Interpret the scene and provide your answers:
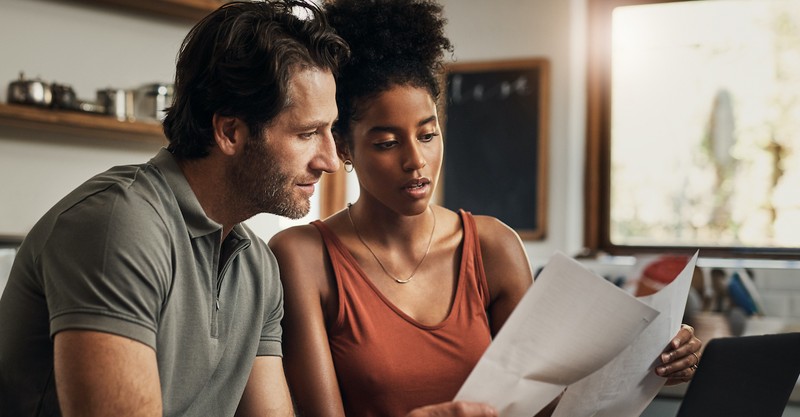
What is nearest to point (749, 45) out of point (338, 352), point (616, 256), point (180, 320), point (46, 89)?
point (616, 256)

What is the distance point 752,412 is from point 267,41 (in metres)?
0.71

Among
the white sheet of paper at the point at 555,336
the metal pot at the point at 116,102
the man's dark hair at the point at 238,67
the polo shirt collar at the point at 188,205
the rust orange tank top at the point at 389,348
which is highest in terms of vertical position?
the metal pot at the point at 116,102

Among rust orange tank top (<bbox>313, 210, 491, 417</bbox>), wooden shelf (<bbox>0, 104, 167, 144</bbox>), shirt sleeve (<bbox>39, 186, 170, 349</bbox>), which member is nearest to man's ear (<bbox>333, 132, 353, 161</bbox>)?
rust orange tank top (<bbox>313, 210, 491, 417</bbox>)

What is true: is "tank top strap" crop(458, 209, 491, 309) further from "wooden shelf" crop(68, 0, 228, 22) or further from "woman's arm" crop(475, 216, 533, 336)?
"wooden shelf" crop(68, 0, 228, 22)

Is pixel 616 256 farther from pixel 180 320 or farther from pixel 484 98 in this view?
pixel 180 320

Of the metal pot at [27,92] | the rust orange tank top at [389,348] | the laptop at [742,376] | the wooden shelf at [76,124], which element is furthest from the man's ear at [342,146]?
the metal pot at [27,92]

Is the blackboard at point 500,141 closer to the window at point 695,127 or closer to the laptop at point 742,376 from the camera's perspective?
the window at point 695,127

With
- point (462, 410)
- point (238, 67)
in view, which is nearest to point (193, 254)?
point (238, 67)

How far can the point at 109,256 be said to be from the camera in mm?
939

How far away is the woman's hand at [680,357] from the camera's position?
43.6 inches

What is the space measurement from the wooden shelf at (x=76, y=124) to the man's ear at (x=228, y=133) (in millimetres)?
1476

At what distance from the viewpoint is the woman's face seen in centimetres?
131

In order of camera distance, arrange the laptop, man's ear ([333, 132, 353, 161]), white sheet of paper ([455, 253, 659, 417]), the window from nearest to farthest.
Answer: white sheet of paper ([455, 253, 659, 417]), the laptop, man's ear ([333, 132, 353, 161]), the window

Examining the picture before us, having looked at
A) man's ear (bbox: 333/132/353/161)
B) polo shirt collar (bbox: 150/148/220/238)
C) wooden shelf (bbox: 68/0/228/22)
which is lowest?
polo shirt collar (bbox: 150/148/220/238)
